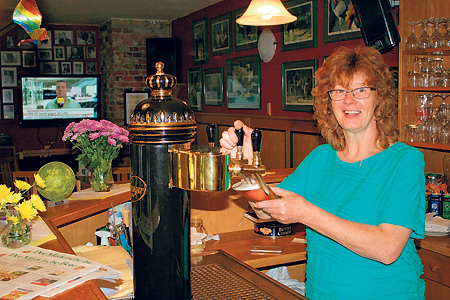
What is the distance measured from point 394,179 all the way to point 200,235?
40.1 inches

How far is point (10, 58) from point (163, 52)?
2.87 meters

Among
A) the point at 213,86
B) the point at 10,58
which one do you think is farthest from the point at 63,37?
the point at 213,86

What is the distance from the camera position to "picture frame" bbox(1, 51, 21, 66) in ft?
26.7

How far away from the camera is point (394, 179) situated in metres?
1.33

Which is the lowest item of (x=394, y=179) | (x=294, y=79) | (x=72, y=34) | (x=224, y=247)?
(x=224, y=247)

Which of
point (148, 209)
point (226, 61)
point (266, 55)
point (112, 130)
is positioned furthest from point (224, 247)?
point (226, 61)

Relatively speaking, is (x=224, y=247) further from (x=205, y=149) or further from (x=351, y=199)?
(x=205, y=149)

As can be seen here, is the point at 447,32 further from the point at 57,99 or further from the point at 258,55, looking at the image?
the point at 57,99

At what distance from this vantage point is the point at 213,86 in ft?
22.8

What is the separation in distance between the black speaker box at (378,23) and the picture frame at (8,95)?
6.78 m

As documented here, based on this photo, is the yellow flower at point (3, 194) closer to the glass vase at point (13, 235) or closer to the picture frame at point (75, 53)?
the glass vase at point (13, 235)

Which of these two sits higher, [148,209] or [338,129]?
[338,129]

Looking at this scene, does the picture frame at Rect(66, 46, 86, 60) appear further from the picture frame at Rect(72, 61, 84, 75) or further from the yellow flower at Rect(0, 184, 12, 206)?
the yellow flower at Rect(0, 184, 12, 206)

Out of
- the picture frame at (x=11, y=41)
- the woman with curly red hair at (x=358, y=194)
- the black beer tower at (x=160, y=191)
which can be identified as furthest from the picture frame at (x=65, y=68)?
the black beer tower at (x=160, y=191)
